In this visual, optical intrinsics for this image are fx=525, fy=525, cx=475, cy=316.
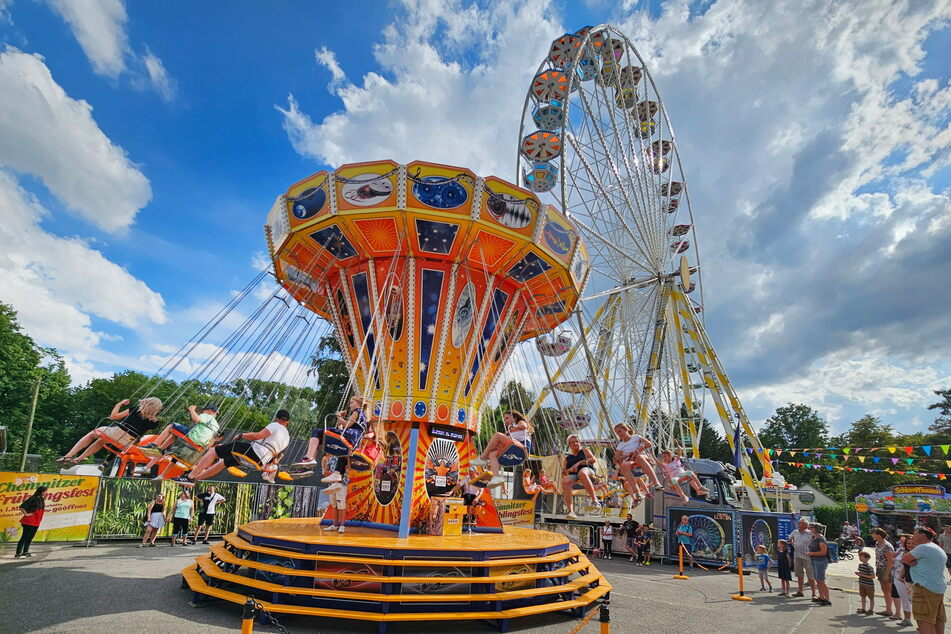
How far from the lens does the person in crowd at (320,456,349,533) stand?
9.65 metres

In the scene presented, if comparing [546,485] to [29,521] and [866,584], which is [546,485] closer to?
[866,584]

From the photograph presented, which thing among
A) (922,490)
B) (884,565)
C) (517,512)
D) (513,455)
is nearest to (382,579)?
(513,455)

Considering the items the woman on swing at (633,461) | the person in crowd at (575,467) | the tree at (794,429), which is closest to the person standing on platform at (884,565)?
the woman on swing at (633,461)

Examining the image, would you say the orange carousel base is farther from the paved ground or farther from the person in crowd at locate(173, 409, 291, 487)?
the person in crowd at locate(173, 409, 291, 487)

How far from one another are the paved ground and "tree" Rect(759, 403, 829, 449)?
53.6m

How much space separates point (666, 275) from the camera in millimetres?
21688

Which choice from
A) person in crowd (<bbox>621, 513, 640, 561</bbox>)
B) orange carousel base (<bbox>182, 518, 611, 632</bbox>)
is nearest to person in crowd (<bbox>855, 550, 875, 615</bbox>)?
orange carousel base (<bbox>182, 518, 611, 632</bbox>)

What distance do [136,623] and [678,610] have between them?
8158mm

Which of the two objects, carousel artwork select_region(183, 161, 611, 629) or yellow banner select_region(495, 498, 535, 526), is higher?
carousel artwork select_region(183, 161, 611, 629)

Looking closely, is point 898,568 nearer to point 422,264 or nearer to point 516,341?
point 516,341

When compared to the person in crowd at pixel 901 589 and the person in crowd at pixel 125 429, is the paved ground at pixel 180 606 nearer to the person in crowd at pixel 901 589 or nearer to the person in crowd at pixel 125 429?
the person in crowd at pixel 901 589

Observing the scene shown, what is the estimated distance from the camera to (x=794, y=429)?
60094mm

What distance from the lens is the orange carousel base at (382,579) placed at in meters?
6.77

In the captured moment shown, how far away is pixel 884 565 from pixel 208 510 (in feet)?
53.8
